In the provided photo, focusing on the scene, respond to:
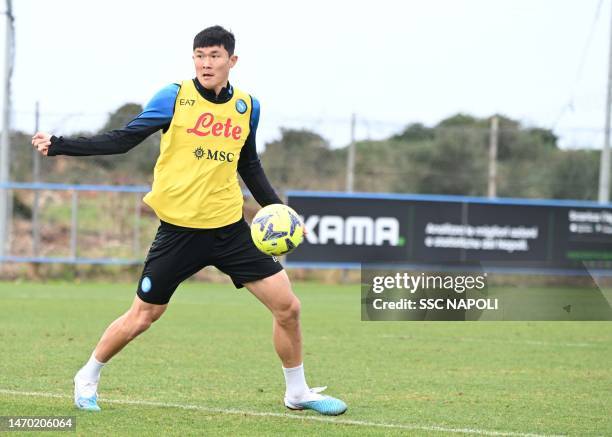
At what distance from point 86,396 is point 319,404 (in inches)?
62.6

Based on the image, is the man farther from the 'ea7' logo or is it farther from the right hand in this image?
the 'ea7' logo

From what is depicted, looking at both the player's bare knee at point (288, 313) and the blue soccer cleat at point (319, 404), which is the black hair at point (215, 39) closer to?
the player's bare knee at point (288, 313)

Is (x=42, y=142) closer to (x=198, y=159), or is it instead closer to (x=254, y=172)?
(x=198, y=159)

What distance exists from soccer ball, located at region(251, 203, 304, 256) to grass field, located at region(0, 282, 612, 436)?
114cm

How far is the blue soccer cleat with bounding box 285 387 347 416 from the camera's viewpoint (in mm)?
7633

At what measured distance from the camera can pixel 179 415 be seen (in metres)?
7.39

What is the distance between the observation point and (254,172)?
779 centimetres

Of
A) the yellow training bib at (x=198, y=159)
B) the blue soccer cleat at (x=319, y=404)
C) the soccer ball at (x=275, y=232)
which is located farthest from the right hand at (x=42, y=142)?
the blue soccer cleat at (x=319, y=404)

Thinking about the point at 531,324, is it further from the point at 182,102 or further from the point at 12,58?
the point at 12,58

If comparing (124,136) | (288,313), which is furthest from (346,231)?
(124,136)

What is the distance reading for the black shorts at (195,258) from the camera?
7.38m

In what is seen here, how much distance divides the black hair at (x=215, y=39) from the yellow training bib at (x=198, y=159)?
0.30 meters

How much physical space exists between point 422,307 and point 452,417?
26.5ft

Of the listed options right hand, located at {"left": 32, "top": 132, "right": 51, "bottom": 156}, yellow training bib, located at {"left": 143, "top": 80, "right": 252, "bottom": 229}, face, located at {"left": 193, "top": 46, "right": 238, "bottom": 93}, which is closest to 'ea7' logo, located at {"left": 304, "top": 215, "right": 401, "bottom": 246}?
Result: yellow training bib, located at {"left": 143, "top": 80, "right": 252, "bottom": 229}
